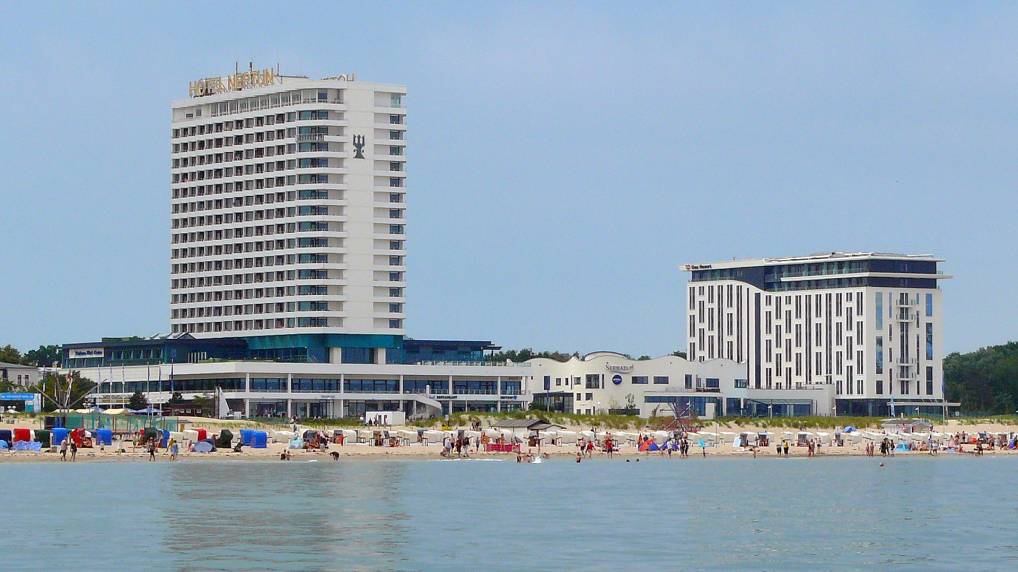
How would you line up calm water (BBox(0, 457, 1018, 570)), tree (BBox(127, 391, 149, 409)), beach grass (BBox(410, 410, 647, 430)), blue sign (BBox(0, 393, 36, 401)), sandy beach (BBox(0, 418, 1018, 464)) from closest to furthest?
calm water (BBox(0, 457, 1018, 570)), sandy beach (BBox(0, 418, 1018, 464)), blue sign (BBox(0, 393, 36, 401)), beach grass (BBox(410, 410, 647, 430)), tree (BBox(127, 391, 149, 409))

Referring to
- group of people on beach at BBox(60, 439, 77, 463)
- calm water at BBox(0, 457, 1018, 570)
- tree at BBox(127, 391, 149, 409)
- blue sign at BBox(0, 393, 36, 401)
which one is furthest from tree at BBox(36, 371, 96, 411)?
calm water at BBox(0, 457, 1018, 570)

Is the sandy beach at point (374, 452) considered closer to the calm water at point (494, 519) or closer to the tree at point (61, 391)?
the calm water at point (494, 519)

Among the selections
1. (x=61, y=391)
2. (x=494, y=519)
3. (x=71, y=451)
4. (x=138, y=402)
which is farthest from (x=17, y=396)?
(x=494, y=519)

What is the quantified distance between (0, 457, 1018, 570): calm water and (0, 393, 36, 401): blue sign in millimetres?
50734

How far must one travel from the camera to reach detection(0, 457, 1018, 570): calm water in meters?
64.2

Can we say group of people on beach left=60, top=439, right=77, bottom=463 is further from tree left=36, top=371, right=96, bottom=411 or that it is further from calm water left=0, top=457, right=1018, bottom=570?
tree left=36, top=371, right=96, bottom=411

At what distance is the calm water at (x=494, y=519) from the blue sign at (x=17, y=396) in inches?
1997

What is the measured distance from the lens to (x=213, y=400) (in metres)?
200

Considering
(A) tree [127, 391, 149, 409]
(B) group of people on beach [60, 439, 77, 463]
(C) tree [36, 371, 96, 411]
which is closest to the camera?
(B) group of people on beach [60, 439, 77, 463]

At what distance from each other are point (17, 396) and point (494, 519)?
106m

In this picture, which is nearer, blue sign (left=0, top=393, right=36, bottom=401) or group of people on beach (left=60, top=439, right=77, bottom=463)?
group of people on beach (left=60, top=439, right=77, bottom=463)

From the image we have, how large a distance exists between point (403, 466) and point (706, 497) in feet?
127

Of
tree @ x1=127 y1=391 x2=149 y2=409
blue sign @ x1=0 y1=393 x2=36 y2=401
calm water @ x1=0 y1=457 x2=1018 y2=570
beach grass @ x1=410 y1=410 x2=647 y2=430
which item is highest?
blue sign @ x1=0 y1=393 x2=36 y2=401

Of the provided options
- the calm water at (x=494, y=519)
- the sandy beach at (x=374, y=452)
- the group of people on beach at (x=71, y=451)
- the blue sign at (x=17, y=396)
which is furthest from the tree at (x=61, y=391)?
the calm water at (x=494, y=519)
